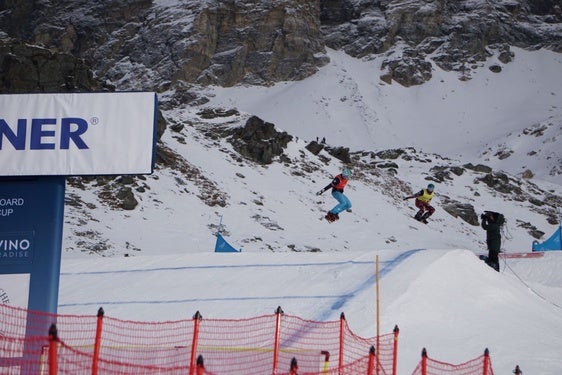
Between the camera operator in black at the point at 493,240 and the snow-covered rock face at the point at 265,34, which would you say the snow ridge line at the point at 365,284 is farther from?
the snow-covered rock face at the point at 265,34

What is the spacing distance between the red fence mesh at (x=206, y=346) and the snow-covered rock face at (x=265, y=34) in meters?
86.2

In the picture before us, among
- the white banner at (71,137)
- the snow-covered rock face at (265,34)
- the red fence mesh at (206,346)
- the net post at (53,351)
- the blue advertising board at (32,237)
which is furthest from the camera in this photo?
the snow-covered rock face at (265,34)

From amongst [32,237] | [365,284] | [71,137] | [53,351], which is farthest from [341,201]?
[53,351]

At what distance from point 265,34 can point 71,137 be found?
97.3 m

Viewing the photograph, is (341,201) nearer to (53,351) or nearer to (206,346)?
(206,346)

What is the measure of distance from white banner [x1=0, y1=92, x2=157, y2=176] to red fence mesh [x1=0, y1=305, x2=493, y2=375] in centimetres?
202

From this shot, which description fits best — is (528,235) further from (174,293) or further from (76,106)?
(76,106)

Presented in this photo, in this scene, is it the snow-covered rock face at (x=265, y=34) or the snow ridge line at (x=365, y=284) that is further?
the snow-covered rock face at (x=265, y=34)

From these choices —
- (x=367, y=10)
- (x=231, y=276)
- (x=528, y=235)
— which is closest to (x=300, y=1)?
(x=367, y=10)

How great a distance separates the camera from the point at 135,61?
103750mm

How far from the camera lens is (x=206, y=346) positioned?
419 inches

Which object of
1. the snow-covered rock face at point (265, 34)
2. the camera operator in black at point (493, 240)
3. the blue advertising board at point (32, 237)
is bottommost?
the snow-covered rock face at point (265, 34)

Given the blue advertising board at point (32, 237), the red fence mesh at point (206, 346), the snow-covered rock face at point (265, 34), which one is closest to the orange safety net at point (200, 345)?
the red fence mesh at point (206, 346)

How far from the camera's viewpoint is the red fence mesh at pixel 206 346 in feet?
29.7
